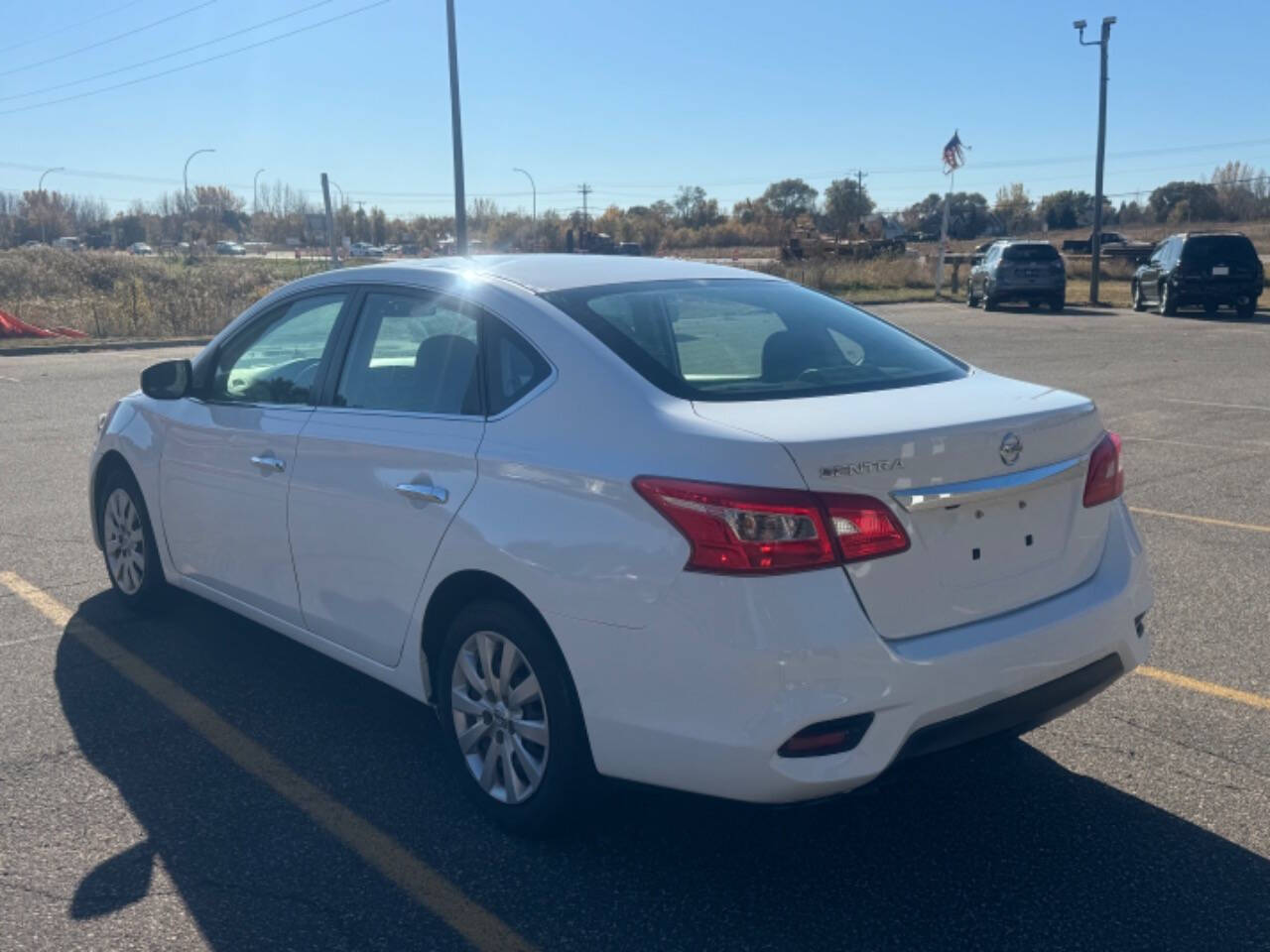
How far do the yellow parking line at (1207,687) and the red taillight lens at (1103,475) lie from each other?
1.13 m

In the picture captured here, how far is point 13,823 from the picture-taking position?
3873mm

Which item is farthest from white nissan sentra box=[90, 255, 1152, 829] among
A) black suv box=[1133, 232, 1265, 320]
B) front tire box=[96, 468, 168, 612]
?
black suv box=[1133, 232, 1265, 320]

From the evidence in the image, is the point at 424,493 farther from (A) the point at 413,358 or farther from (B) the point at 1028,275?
(B) the point at 1028,275

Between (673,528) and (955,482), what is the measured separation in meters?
0.76

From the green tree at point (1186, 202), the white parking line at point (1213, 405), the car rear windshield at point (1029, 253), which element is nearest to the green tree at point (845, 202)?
the green tree at point (1186, 202)

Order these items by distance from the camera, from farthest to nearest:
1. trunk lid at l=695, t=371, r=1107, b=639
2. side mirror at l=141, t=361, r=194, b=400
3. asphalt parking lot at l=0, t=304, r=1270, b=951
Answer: side mirror at l=141, t=361, r=194, b=400, asphalt parking lot at l=0, t=304, r=1270, b=951, trunk lid at l=695, t=371, r=1107, b=639

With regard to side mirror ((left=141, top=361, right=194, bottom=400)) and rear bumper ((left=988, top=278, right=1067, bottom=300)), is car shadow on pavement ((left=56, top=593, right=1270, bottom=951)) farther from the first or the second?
rear bumper ((left=988, top=278, right=1067, bottom=300))

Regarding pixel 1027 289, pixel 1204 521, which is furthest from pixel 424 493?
pixel 1027 289

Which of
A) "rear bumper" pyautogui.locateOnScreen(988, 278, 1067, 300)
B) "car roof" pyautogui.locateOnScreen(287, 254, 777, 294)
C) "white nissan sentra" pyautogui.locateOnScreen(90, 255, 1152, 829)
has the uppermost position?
"car roof" pyautogui.locateOnScreen(287, 254, 777, 294)

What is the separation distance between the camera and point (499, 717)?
3.72 metres

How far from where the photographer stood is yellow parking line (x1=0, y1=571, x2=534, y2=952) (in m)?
3.29

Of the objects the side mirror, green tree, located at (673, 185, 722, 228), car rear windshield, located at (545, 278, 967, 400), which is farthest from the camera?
green tree, located at (673, 185, 722, 228)

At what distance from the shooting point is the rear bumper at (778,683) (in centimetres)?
304

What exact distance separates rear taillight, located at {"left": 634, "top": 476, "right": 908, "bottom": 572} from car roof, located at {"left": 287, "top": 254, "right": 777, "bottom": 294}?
124cm
